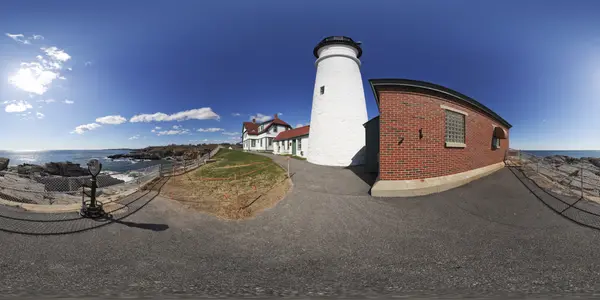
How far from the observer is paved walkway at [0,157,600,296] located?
306 cm

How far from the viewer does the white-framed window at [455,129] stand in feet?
30.3

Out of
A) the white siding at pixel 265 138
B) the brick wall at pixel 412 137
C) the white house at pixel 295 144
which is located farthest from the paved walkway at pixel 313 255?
the white siding at pixel 265 138

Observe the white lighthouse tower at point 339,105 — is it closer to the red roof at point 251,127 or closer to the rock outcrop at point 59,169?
the red roof at point 251,127

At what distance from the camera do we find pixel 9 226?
4.57m

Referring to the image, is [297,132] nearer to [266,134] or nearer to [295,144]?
[295,144]

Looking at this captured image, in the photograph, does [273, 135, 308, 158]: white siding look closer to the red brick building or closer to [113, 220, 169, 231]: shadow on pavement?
the red brick building

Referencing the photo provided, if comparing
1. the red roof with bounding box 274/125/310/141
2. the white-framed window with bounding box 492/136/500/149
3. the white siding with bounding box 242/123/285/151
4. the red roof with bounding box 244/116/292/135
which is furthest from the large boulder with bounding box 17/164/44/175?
the white-framed window with bounding box 492/136/500/149

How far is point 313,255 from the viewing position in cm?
385

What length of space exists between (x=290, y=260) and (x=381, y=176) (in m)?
5.40

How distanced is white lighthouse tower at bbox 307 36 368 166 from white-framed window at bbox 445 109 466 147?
6.98 m

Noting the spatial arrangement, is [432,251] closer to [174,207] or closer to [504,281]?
[504,281]

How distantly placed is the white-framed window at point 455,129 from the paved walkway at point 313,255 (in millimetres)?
3968

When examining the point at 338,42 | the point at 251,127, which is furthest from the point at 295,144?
the point at 251,127

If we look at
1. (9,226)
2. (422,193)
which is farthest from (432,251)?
(9,226)
